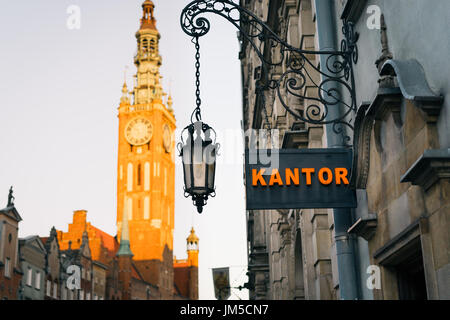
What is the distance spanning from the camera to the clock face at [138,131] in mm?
107562

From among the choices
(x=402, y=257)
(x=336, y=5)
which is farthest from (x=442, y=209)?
(x=336, y=5)

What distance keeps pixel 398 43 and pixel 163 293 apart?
102 m

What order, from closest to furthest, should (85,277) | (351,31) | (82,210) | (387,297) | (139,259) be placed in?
1. (387,297)
2. (351,31)
3. (85,277)
4. (82,210)
5. (139,259)

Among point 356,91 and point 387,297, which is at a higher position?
point 356,91

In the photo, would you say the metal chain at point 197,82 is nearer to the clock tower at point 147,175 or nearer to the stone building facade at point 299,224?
the stone building facade at point 299,224

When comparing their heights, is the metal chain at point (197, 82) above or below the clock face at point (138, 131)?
below

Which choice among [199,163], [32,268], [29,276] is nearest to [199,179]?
[199,163]

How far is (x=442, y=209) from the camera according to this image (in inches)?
200

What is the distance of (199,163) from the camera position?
711 centimetres

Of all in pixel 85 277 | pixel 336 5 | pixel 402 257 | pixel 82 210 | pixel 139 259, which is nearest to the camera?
pixel 402 257

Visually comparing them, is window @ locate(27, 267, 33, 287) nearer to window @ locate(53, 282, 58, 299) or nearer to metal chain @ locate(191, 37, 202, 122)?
window @ locate(53, 282, 58, 299)

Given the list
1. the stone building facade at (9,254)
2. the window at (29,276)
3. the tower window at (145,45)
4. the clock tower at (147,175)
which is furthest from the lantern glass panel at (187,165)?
the tower window at (145,45)
